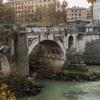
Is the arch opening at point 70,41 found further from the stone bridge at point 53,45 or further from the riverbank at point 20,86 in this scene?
the riverbank at point 20,86

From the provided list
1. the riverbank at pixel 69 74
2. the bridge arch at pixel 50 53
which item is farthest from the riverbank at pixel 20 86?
the bridge arch at pixel 50 53

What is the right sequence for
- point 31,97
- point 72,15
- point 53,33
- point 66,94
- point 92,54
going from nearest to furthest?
1. point 31,97
2. point 66,94
3. point 53,33
4. point 92,54
5. point 72,15

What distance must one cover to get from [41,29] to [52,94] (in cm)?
449

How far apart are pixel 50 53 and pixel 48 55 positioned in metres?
0.19

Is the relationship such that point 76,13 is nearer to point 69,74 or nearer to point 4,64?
point 69,74

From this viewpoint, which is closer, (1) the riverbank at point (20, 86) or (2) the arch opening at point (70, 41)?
(1) the riverbank at point (20, 86)

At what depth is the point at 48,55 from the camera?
22953 mm

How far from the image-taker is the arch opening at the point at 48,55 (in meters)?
22.0

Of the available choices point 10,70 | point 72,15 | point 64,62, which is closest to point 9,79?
point 10,70

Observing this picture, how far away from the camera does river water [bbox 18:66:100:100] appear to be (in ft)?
52.0

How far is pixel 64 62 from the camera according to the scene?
2166 cm

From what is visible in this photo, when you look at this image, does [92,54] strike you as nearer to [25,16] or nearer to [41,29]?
[41,29]

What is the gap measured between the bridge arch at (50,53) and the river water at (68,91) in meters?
2.84

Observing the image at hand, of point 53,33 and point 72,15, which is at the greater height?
point 72,15
